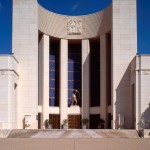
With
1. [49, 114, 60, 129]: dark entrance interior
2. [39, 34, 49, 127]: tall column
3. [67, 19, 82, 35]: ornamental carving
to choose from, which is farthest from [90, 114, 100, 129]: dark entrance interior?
[67, 19, 82, 35]: ornamental carving

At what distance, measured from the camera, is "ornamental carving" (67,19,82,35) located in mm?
37844

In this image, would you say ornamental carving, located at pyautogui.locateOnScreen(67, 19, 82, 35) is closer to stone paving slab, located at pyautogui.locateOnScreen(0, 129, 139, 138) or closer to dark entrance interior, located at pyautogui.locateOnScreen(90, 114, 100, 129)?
dark entrance interior, located at pyautogui.locateOnScreen(90, 114, 100, 129)

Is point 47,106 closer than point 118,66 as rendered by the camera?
No

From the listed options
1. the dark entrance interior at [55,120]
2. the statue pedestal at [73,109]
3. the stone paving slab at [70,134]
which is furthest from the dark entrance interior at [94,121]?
the stone paving slab at [70,134]

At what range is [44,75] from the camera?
3622cm

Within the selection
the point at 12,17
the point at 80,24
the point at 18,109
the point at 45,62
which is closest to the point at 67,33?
the point at 80,24

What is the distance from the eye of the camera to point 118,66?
33.0 metres

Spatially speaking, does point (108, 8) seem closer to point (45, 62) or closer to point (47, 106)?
point (45, 62)

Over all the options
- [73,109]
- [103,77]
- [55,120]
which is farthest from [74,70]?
[55,120]

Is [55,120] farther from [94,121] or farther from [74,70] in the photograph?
[74,70]

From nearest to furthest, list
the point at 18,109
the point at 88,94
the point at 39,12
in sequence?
1. the point at 18,109
2. the point at 39,12
3. the point at 88,94

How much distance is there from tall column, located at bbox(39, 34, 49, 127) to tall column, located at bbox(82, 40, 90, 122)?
4.05 m

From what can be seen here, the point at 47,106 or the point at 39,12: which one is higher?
the point at 39,12

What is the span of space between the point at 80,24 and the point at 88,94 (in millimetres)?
7718
